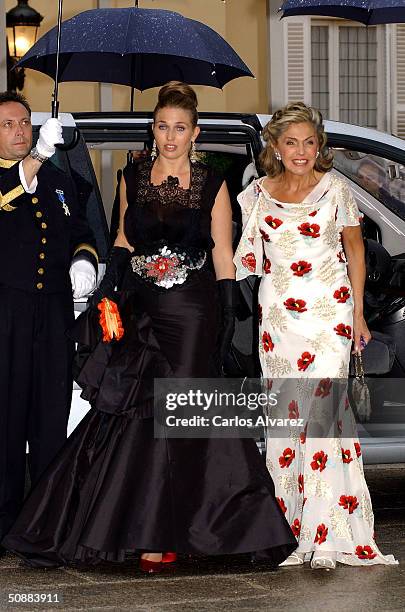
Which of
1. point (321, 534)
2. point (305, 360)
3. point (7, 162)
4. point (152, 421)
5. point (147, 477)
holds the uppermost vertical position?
point (7, 162)

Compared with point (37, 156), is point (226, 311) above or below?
below

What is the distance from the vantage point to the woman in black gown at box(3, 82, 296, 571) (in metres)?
5.81

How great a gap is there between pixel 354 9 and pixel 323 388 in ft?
7.64

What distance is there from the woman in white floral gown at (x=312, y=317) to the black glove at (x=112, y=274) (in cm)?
48

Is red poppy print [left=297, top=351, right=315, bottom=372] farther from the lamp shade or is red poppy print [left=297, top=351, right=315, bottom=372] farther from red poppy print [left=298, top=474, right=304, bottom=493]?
the lamp shade

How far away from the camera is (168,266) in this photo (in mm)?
5988

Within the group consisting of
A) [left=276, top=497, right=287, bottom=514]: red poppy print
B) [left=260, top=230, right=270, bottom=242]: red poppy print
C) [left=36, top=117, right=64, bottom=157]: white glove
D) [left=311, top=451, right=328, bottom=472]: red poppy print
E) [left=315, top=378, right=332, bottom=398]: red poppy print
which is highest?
[left=36, top=117, right=64, bottom=157]: white glove

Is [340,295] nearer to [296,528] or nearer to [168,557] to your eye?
[296,528]

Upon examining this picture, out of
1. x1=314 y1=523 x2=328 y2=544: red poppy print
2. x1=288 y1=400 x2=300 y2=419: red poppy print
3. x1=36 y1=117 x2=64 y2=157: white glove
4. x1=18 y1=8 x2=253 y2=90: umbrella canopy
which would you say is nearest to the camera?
x1=36 y1=117 x2=64 y2=157: white glove

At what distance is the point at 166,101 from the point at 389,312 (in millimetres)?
2243

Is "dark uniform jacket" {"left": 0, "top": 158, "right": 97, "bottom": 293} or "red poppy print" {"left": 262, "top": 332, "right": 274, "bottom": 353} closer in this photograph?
"dark uniform jacket" {"left": 0, "top": 158, "right": 97, "bottom": 293}

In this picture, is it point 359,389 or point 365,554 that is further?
point 359,389

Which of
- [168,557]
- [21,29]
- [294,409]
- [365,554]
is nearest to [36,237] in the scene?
[294,409]

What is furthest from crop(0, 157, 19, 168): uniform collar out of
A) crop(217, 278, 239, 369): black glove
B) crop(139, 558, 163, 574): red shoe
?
crop(139, 558, 163, 574): red shoe
